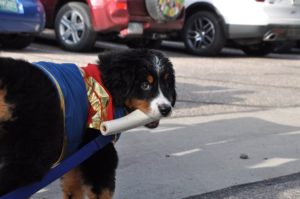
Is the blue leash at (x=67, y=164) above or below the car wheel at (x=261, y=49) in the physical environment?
above

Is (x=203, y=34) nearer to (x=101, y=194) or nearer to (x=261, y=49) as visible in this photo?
(x=261, y=49)

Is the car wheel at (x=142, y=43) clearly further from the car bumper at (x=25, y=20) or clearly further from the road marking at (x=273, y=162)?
the road marking at (x=273, y=162)

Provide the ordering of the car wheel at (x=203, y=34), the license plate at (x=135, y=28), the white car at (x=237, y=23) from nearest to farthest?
1. the license plate at (x=135, y=28)
2. the white car at (x=237, y=23)
3. the car wheel at (x=203, y=34)

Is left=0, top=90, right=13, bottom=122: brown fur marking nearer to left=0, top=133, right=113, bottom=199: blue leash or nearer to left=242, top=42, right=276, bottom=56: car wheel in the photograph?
left=0, top=133, right=113, bottom=199: blue leash

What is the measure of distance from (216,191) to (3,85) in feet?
6.66

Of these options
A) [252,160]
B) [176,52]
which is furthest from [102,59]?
[176,52]

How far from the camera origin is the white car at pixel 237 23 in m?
12.1

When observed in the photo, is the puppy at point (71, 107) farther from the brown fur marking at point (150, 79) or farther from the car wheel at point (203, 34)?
the car wheel at point (203, 34)

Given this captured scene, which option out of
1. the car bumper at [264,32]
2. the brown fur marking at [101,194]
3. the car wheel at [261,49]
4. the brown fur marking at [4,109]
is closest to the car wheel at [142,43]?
the car bumper at [264,32]

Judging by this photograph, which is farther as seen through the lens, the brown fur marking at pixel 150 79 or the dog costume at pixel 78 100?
the brown fur marking at pixel 150 79

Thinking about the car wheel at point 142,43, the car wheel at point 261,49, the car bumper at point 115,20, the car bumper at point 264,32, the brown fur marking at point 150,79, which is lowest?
the car wheel at point 261,49

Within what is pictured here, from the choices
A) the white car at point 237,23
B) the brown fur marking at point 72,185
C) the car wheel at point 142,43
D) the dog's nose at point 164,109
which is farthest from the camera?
the car wheel at point 142,43

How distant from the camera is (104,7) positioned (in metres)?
11.1

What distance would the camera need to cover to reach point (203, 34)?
12789 mm
